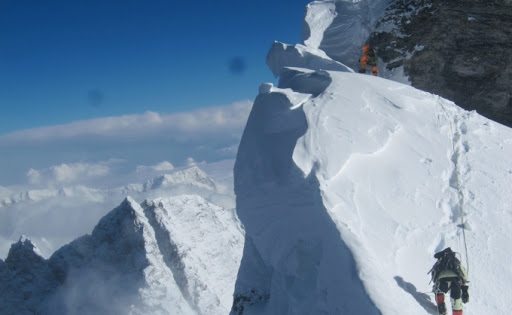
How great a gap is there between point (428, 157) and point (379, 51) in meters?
11.0

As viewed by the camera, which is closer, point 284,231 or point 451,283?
point 451,283

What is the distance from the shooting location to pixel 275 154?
1170cm

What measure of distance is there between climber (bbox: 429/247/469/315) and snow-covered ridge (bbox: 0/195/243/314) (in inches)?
2849

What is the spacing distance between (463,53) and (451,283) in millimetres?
15223

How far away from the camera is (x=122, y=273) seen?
86.6 metres

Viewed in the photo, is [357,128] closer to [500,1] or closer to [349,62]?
[349,62]

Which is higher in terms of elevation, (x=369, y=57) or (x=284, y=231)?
(x=369, y=57)

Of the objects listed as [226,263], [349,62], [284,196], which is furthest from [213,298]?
[284,196]

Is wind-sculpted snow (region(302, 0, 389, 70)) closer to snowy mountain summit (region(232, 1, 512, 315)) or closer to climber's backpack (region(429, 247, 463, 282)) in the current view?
snowy mountain summit (region(232, 1, 512, 315))

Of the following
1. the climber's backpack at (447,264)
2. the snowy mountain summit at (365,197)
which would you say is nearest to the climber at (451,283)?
the climber's backpack at (447,264)

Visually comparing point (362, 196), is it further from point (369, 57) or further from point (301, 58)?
point (301, 58)

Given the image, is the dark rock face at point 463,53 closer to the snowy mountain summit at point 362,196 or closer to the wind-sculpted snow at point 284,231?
the snowy mountain summit at point 362,196

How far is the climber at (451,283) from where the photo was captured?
6629mm

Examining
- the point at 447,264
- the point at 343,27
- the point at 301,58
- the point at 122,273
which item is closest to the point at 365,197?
the point at 447,264
